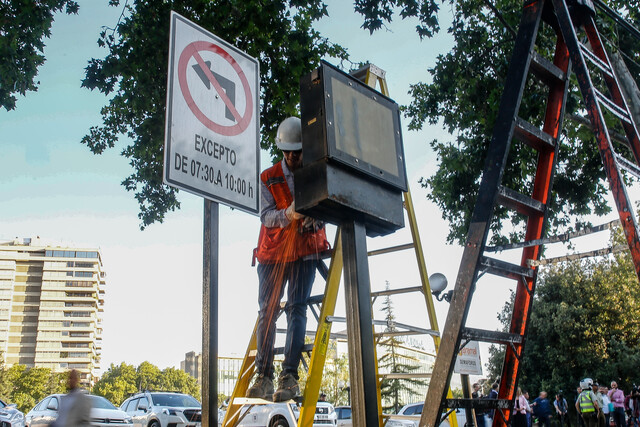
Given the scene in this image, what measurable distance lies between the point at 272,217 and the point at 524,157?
7913 mm

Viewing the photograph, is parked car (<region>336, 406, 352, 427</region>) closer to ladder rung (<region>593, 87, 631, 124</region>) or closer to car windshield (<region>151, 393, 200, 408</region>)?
car windshield (<region>151, 393, 200, 408</region>)

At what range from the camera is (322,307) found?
4.24 meters

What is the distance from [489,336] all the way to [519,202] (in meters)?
→ 0.89

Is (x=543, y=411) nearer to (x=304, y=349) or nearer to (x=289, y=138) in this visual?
(x=304, y=349)

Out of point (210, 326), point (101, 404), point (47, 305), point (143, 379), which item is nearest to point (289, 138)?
point (210, 326)

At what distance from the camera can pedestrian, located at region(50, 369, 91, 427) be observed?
295 inches

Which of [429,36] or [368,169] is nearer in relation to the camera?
[368,169]

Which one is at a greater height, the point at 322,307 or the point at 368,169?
the point at 368,169

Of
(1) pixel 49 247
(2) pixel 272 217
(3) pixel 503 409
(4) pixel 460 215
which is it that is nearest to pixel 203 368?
(2) pixel 272 217

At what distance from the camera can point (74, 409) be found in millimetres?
7531

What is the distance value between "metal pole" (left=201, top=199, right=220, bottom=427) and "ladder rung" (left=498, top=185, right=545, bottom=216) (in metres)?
1.80

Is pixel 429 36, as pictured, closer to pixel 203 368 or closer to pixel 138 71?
pixel 138 71

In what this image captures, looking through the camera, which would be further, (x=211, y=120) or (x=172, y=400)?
(x=172, y=400)

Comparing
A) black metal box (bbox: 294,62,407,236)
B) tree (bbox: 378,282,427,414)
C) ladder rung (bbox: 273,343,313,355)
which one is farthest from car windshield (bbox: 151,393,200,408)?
black metal box (bbox: 294,62,407,236)
